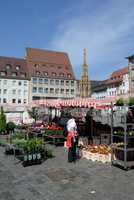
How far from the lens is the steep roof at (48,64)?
75.8 metres

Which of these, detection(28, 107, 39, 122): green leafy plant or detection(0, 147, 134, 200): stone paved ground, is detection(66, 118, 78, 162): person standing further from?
detection(28, 107, 39, 122): green leafy plant

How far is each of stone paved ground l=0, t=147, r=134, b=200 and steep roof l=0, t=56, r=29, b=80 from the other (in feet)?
208

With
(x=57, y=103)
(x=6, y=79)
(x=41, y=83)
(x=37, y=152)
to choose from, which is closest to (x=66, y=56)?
A: (x=41, y=83)

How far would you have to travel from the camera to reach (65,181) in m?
7.51

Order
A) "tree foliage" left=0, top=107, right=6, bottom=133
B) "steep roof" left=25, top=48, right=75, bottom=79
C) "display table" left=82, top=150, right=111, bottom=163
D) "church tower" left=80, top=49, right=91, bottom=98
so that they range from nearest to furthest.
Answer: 1. "display table" left=82, top=150, right=111, bottom=163
2. "tree foliage" left=0, top=107, right=6, bottom=133
3. "church tower" left=80, top=49, right=91, bottom=98
4. "steep roof" left=25, top=48, right=75, bottom=79

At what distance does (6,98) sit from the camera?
7081 centimetres

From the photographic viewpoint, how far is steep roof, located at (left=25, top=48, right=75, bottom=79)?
75.8m

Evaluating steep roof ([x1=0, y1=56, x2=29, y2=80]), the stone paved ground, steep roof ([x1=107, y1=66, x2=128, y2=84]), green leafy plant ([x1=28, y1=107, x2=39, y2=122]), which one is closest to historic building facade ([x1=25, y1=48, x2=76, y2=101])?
steep roof ([x1=0, y1=56, x2=29, y2=80])

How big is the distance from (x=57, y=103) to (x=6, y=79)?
5636cm

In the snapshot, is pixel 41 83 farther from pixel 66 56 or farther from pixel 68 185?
pixel 68 185

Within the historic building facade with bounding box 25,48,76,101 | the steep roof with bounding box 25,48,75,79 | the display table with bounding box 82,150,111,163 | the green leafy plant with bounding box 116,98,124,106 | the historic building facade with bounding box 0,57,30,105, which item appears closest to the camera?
the display table with bounding box 82,150,111,163

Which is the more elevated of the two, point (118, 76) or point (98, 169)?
point (118, 76)

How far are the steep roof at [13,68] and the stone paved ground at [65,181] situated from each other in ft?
208

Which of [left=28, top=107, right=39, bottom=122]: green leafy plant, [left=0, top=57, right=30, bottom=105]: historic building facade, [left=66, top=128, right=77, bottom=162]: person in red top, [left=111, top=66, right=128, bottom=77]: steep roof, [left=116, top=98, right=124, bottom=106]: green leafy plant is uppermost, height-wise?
[left=111, top=66, right=128, bottom=77]: steep roof
